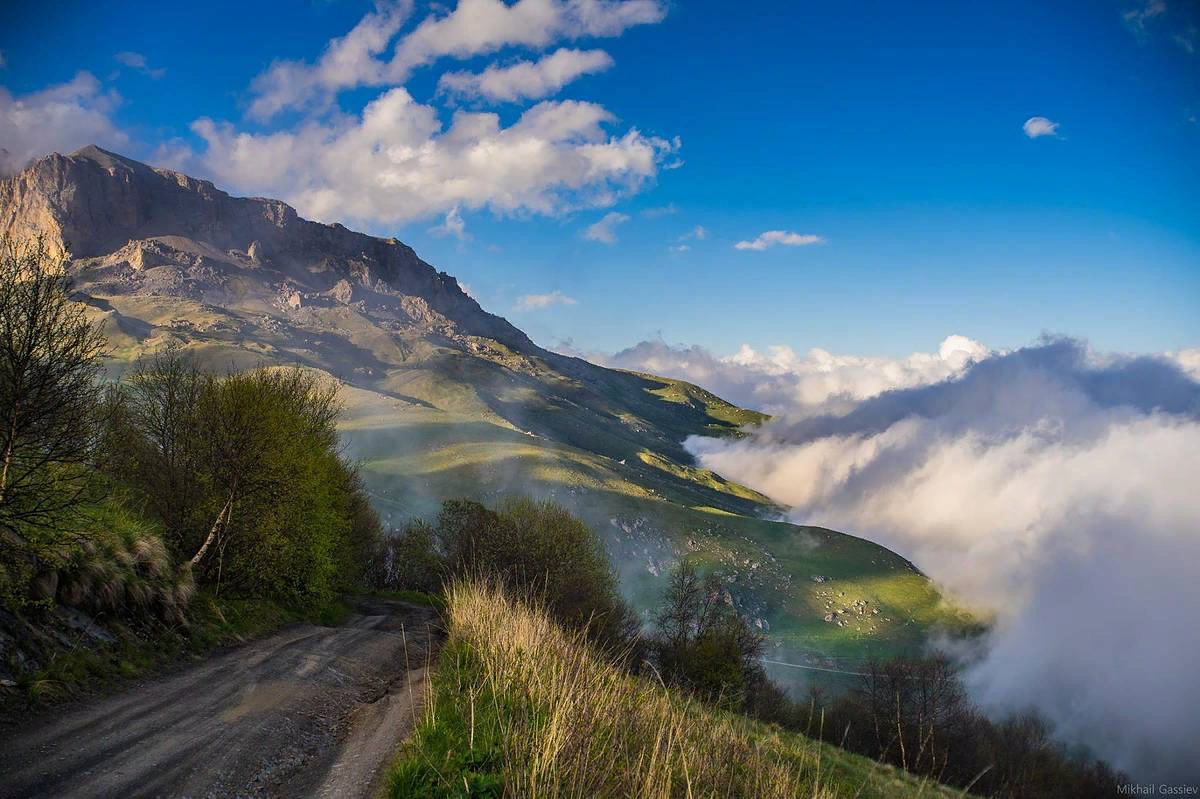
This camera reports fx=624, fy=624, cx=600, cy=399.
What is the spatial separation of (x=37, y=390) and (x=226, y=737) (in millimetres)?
9155

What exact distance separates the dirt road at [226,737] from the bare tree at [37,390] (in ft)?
16.2

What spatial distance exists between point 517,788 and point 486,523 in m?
60.4

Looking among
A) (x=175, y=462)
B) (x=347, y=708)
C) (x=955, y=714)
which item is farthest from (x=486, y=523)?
(x=955, y=714)

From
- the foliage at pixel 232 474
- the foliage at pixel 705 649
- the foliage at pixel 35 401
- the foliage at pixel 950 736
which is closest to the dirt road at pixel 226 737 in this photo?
the foliage at pixel 35 401

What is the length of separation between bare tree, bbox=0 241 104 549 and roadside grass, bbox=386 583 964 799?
10.5 metres

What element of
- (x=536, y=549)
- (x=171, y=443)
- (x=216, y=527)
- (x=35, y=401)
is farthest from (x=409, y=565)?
(x=35, y=401)

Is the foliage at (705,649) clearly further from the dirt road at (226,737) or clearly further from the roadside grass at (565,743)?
the roadside grass at (565,743)

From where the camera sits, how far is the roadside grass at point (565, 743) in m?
7.02

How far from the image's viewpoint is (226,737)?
1317 cm

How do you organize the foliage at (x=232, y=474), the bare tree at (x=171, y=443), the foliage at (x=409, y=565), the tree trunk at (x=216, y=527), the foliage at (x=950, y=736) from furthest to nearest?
the foliage at (x=409, y=565) → the foliage at (x=950, y=736) → the bare tree at (x=171, y=443) → the foliage at (x=232, y=474) → the tree trunk at (x=216, y=527)

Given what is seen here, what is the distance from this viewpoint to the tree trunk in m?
26.5

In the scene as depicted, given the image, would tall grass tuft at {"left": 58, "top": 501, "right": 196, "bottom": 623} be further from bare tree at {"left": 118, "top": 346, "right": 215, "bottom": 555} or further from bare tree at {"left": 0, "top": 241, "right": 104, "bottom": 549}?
bare tree at {"left": 118, "top": 346, "right": 215, "bottom": 555}

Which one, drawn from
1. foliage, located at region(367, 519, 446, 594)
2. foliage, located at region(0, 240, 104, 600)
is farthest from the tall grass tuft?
foliage, located at region(367, 519, 446, 594)

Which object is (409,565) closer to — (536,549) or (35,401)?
(536,549)
